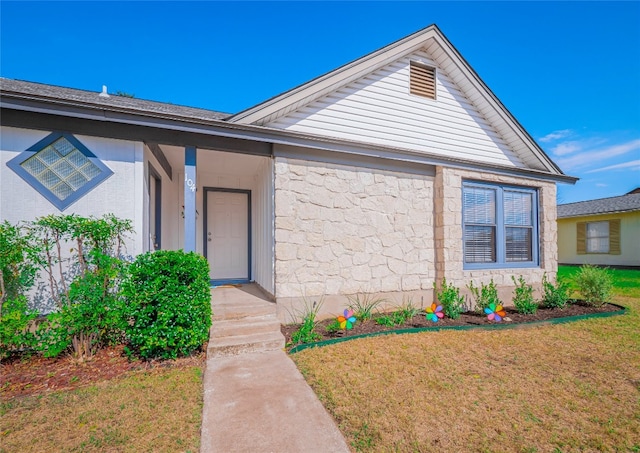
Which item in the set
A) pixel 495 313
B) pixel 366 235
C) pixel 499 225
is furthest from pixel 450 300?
pixel 499 225

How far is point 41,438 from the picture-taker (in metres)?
2.25

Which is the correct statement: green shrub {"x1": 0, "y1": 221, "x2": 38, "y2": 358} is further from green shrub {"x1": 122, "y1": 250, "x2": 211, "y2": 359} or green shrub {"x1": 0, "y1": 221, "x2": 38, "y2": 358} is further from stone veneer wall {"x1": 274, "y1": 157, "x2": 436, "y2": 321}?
stone veneer wall {"x1": 274, "y1": 157, "x2": 436, "y2": 321}

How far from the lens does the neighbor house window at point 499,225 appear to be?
21.3 feet

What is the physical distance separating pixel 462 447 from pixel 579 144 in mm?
22389

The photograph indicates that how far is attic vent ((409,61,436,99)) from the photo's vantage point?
6.42 m

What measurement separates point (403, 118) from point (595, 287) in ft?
18.5

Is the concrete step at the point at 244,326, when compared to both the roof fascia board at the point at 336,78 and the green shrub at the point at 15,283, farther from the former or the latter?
the roof fascia board at the point at 336,78

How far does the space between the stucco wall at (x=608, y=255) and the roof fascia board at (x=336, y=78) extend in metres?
15.2

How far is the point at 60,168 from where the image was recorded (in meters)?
4.05

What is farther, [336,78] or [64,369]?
[336,78]

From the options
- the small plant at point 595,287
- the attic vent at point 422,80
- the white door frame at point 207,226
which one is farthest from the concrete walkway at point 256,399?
the small plant at point 595,287

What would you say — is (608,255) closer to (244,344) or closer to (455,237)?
(455,237)

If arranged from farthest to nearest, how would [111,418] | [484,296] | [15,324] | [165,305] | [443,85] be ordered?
[443,85]
[484,296]
[165,305]
[15,324]
[111,418]

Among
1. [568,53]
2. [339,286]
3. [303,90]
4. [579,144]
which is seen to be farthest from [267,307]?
[579,144]
